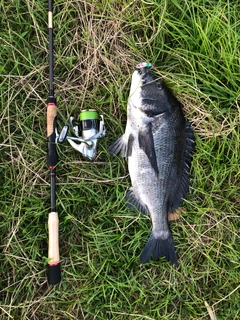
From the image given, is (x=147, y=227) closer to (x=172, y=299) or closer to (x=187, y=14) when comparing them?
(x=172, y=299)

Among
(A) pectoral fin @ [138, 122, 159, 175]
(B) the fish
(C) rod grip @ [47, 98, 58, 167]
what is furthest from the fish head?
(C) rod grip @ [47, 98, 58, 167]

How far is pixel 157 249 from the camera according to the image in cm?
279

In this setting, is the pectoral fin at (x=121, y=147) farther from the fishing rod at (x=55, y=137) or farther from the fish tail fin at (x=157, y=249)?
the fish tail fin at (x=157, y=249)

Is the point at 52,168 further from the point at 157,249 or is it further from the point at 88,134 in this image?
the point at 157,249

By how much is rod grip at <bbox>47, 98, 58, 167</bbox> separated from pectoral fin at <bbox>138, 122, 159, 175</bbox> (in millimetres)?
678

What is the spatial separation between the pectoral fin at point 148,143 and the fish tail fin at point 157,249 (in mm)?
609

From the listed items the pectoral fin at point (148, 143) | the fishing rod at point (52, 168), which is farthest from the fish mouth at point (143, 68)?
the fishing rod at point (52, 168)

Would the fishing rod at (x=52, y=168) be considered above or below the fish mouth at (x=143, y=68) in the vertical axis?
below

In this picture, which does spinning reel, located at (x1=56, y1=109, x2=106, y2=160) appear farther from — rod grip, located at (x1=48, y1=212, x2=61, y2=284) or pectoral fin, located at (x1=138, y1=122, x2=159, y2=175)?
rod grip, located at (x1=48, y1=212, x2=61, y2=284)

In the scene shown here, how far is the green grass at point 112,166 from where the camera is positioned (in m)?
2.82

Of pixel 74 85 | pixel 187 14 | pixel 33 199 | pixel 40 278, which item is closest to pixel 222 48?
pixel 187 14

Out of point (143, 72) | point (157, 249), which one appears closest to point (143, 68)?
point (143, 72)

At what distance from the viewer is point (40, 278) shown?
280 centimetres

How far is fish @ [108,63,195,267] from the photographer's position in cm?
268
